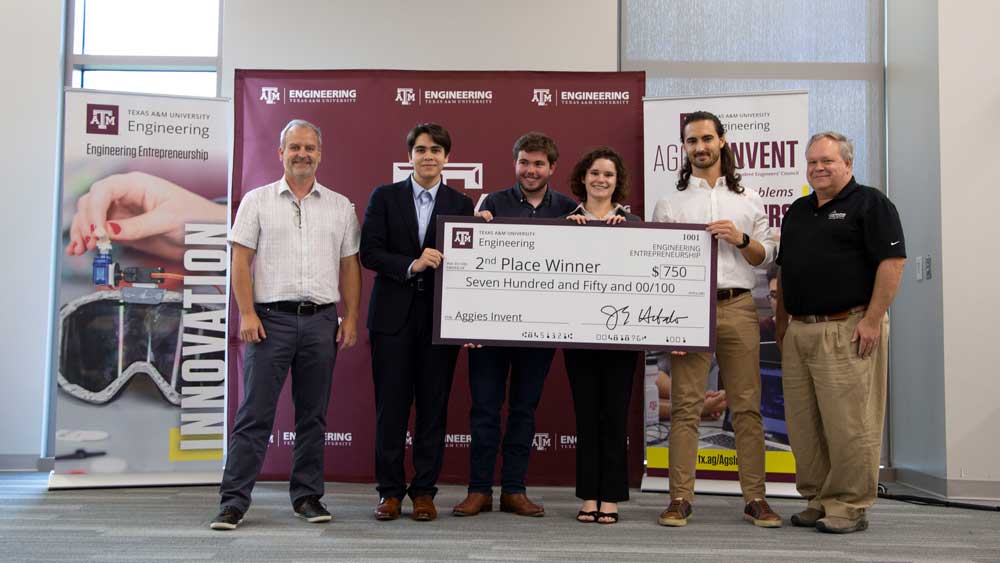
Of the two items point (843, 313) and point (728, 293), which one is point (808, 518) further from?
point (728, 293)

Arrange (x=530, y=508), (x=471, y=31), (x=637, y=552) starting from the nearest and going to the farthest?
1. (x=637, y=552)
2. (x=530, y=508)
3. (x=471, y=31)

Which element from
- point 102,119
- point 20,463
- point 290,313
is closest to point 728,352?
point 290,313

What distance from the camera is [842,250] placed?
334 cm

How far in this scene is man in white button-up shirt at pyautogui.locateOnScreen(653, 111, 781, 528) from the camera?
11.4ft

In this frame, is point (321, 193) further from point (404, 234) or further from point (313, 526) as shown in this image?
point (313, 526)

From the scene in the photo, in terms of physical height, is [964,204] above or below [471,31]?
below

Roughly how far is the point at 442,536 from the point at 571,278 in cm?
110

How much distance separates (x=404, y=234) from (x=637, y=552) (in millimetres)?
1521

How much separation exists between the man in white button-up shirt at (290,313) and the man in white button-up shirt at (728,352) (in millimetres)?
1400

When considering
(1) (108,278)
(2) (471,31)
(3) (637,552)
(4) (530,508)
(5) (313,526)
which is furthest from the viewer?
(2) (471,31)

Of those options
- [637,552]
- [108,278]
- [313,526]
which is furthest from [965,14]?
[108,278]

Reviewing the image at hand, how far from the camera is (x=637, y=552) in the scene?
115 inches

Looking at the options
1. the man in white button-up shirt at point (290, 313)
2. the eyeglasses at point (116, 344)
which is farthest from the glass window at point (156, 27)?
the man in white button-up shirt at point (290, 313)

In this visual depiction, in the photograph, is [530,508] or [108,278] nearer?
[530,508]
